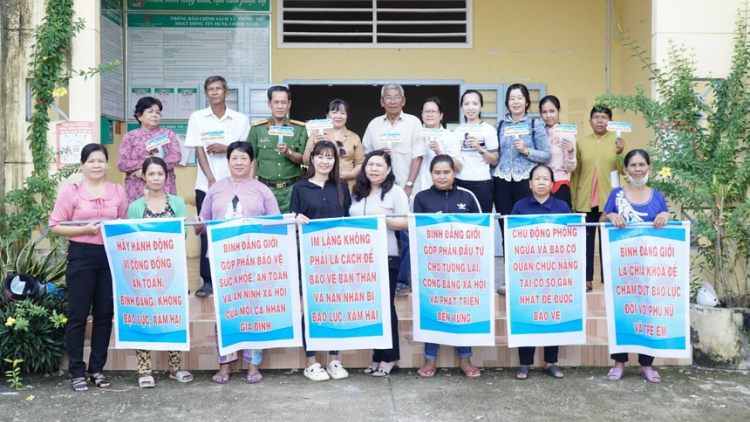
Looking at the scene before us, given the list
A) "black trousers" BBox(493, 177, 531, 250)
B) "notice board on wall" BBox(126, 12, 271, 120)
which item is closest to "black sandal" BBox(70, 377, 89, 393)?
"black trousers" BBox(493, 177, 531, 250)

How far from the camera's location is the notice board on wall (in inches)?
314

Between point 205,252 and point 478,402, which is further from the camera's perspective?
point 205,252

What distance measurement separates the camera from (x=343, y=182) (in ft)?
16.6

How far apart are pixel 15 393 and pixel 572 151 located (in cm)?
438

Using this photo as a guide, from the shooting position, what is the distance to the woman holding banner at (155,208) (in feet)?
15.4

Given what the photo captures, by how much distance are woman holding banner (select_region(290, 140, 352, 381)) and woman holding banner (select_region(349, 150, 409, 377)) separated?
145 mm

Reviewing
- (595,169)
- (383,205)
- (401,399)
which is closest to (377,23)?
(595,169)

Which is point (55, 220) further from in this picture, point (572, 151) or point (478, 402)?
point (572, 151)

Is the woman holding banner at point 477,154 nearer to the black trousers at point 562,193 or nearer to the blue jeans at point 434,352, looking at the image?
the black trousers at point 562,193

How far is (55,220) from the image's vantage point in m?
4.50

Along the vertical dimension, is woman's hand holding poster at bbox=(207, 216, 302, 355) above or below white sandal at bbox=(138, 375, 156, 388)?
above

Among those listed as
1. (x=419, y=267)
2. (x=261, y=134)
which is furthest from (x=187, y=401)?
(x=261, y=134)

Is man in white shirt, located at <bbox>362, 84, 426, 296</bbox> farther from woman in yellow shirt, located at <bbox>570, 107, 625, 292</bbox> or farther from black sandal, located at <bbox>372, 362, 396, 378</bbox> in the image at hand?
black sandal, located at <bbox>372, 362, 396, 378</bbox>

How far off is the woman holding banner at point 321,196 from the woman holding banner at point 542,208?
1210 millimetres
